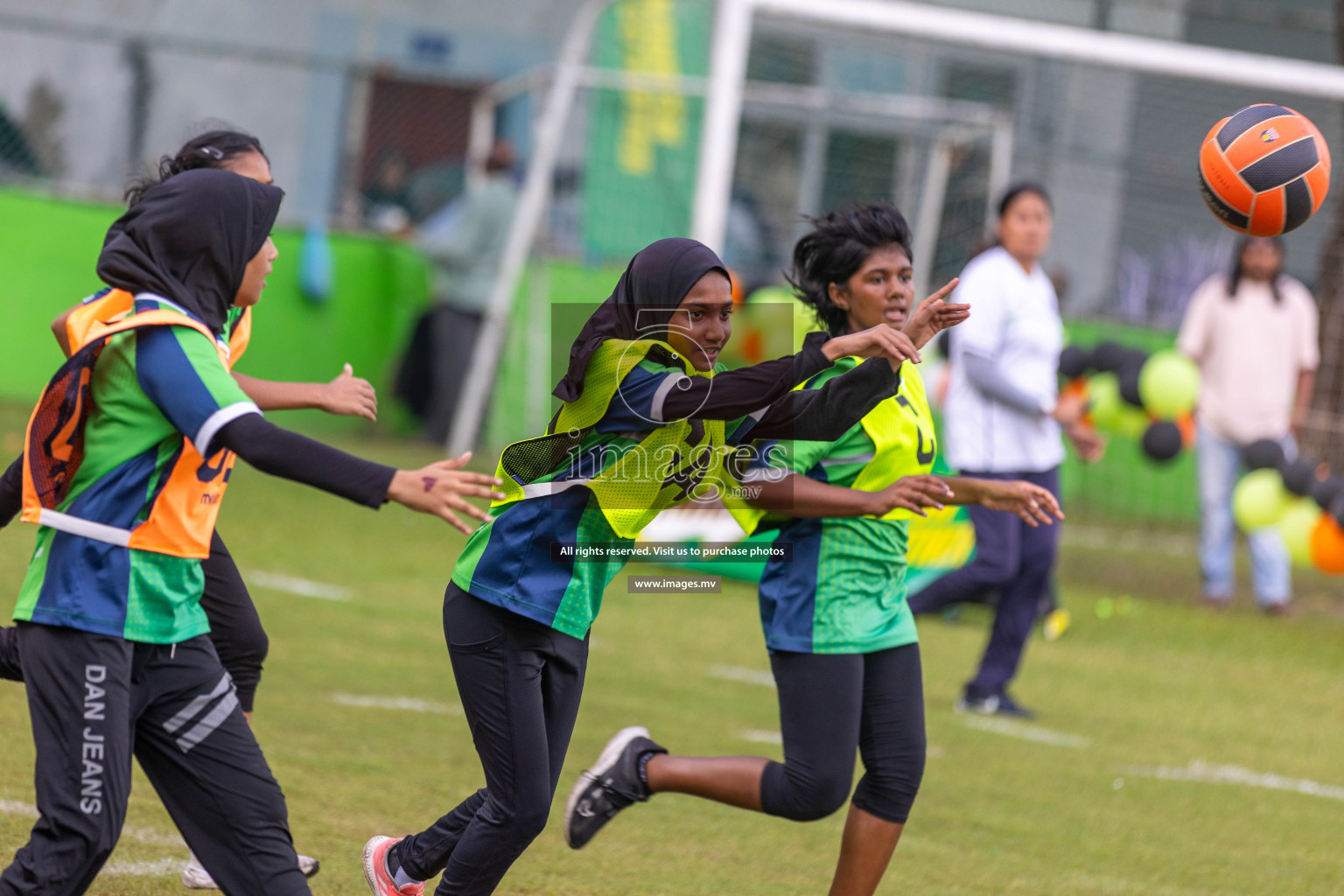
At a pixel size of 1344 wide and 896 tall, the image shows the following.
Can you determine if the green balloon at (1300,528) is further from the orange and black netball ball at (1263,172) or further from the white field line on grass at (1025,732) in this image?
the orange and black netball ball at (1263,172)

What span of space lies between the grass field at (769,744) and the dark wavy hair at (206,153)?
1.84 metres

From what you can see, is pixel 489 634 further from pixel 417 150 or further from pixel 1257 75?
pixel 417 150

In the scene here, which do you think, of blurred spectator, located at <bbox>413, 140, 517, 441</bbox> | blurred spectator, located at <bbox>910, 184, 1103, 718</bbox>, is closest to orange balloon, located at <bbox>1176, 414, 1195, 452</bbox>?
blurred spectator, located at <bbox>910, 184, 1103, 718</bbox>

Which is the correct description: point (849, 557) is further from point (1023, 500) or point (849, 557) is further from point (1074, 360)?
point (1074, 360)

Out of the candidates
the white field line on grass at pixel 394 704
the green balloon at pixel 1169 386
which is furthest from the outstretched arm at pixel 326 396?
the green balloon at pixel 1169 386

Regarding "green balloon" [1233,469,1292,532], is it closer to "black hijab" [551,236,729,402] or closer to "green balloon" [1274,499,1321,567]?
"green balloon" [1274,499,1321,567]

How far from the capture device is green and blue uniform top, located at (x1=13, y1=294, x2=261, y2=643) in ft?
10.6

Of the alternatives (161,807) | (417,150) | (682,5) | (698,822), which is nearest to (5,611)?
(161,807)

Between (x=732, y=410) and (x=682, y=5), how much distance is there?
10131mm

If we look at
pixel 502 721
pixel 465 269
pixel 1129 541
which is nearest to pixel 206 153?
pixel 502 721

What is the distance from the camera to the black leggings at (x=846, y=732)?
13.7 feet

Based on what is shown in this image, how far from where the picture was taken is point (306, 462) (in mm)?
3098

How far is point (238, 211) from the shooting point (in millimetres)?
3402

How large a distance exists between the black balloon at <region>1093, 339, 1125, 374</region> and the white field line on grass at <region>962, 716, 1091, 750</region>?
4.15 meters
